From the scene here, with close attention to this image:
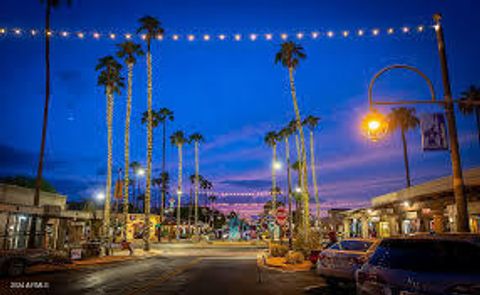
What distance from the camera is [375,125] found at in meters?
11.9

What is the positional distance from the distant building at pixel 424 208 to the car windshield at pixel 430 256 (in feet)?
55.0

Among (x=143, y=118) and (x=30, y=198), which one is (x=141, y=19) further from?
(x=143, y=118)

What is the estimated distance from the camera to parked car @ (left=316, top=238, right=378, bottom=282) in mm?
11680

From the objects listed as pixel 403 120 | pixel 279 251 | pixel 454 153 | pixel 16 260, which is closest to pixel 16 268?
pixel 16 260

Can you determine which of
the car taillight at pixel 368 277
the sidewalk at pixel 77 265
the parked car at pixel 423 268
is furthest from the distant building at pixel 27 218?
the parked car at pixel 423 268

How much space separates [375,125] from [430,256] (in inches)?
285

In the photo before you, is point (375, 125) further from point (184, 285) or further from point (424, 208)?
point (424, 208)

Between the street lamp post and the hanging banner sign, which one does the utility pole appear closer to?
the street lamp post

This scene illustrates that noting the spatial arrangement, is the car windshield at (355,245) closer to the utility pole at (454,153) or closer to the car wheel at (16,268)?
the utility pole at (454,153)

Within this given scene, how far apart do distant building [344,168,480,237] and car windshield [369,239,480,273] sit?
55.0 ft

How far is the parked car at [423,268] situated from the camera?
4594 mm

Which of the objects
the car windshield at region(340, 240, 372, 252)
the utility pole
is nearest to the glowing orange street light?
the utility pole

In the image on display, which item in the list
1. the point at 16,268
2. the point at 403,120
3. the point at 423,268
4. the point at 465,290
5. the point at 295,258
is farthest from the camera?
the point at 403,120

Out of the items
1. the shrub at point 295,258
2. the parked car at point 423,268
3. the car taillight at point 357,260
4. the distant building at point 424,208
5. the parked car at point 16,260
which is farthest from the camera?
the distant building at point 424,208
